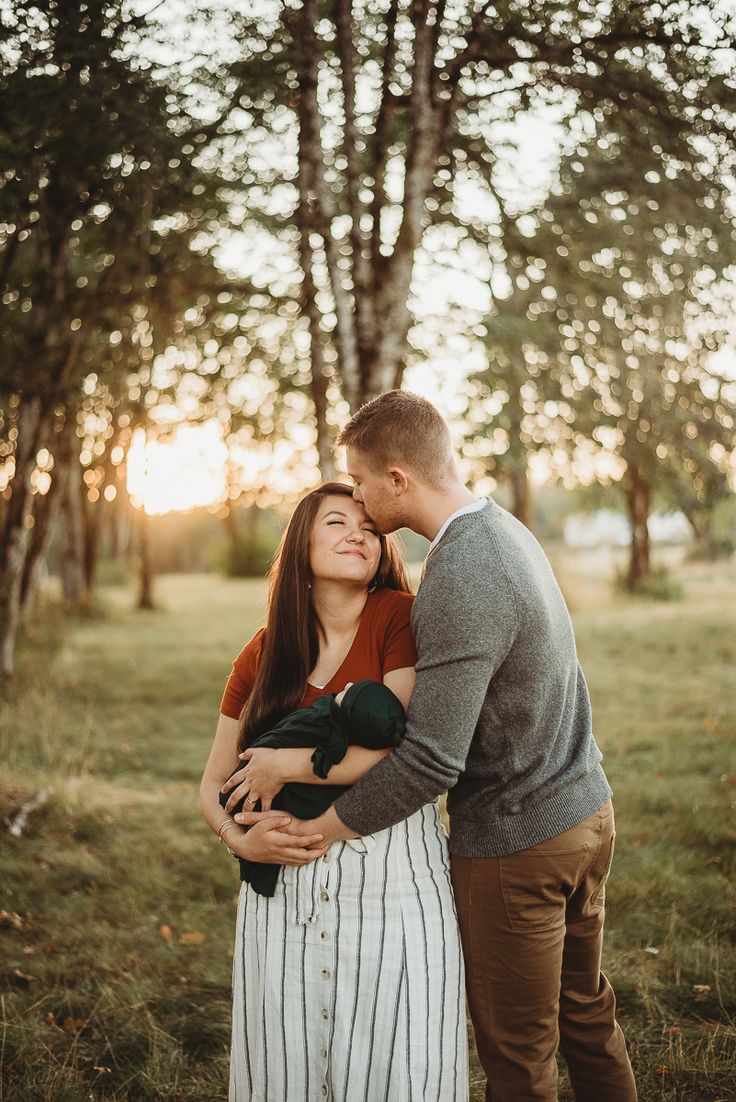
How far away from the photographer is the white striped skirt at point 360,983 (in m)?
2.19

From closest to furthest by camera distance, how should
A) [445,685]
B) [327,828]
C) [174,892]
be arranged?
1. [445,685]
2. [327,828]
3. [174,892]

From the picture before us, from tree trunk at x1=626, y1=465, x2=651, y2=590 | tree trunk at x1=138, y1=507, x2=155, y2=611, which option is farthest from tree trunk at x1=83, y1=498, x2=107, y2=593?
tree trunk at x1=626, y1=465, x2=651, y2=590

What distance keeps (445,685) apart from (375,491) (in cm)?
63

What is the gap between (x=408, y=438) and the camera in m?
2.34

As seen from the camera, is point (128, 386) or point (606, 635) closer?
point (128, 386)

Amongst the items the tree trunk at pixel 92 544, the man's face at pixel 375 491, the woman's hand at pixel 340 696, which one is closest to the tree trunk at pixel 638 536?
the tree trunk at pixel 92 544

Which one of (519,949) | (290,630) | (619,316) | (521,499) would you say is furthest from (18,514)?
(521,499)

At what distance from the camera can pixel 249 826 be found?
7.55 feet

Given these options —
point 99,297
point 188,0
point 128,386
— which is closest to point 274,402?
point 128,386

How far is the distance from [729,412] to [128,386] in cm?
790

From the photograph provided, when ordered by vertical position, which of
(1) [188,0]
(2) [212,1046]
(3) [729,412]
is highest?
(1) [188,0]

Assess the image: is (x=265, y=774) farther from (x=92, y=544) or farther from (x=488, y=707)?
(x=92, y=544)

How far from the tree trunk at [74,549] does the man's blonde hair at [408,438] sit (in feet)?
47.6

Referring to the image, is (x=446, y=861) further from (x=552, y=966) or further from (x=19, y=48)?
(x=19, y=48)
